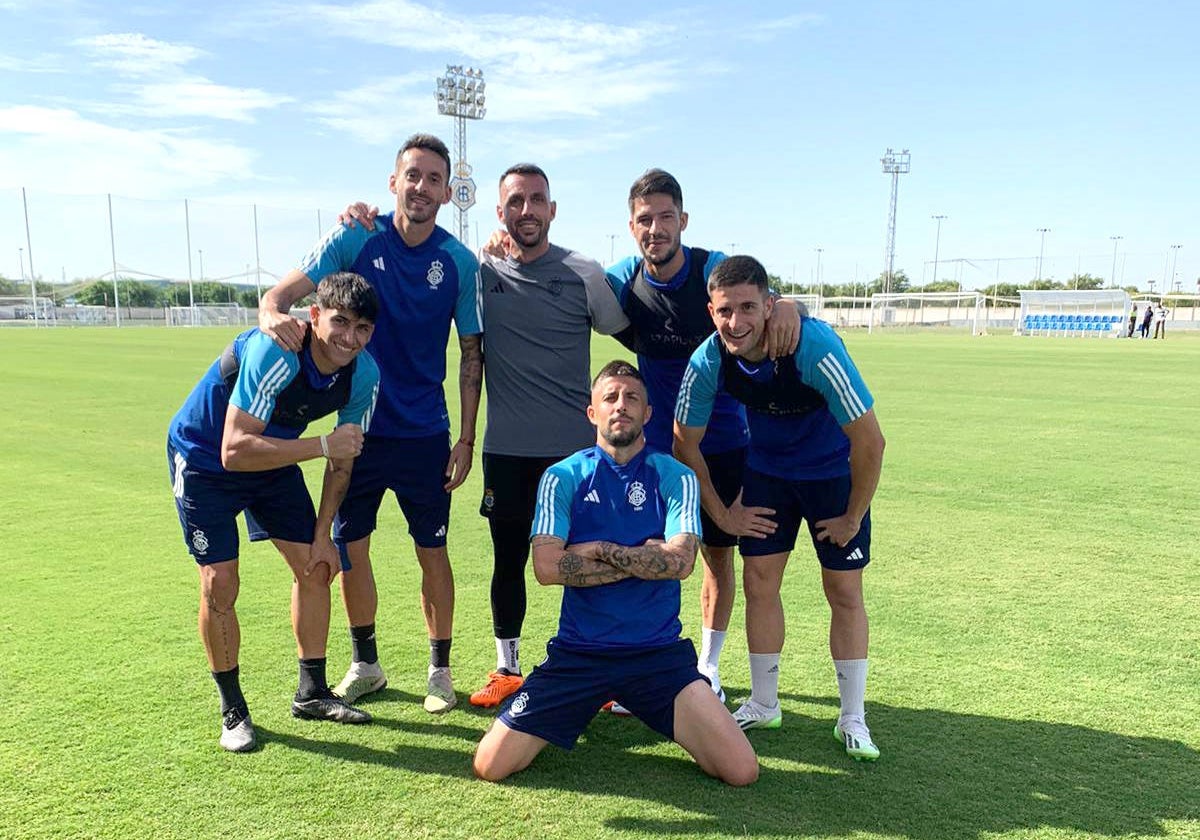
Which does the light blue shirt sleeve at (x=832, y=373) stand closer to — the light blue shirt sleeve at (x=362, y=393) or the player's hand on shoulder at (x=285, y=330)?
the light blue shirt sleeve at (x=362, y=393)

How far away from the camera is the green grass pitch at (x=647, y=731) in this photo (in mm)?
3023

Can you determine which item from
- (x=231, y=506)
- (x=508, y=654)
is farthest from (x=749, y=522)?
(x=231, y=506)

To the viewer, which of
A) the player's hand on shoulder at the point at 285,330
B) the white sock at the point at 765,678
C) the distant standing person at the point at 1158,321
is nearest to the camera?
the player's hand on shoulder at the point at 285,330

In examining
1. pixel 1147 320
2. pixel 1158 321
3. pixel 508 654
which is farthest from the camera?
pixel 1158 321

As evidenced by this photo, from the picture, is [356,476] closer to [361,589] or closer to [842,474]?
[361,589]

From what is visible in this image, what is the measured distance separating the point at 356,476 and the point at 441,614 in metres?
0.83

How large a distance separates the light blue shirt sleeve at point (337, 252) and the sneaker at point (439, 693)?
2057 millimetres

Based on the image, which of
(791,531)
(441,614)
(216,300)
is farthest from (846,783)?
(216,300)

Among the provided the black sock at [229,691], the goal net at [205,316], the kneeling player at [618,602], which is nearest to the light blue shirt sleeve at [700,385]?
the kneeling player at [618,602]

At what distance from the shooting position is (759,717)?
3.76 meters

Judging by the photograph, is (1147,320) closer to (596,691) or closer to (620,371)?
(620,371)

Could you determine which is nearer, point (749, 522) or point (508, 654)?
point (749, 522)

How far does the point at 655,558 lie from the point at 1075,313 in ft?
177

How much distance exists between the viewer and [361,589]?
13.6 feet
